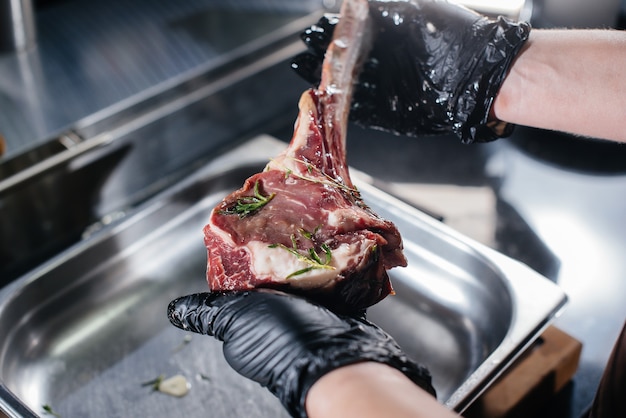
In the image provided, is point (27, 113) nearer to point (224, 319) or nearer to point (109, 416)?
point (109, 416)

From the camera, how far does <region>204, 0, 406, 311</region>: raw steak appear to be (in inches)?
49.7

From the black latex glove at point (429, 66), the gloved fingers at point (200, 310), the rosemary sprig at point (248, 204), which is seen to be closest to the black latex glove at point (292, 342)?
the gloved fingers at point (200, 310)

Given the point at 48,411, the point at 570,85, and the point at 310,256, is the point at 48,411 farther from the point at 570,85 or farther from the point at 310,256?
the point at 570,85

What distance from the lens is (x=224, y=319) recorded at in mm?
1225

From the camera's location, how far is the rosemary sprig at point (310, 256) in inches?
48.8

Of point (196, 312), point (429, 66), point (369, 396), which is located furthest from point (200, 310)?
point (429, 66)

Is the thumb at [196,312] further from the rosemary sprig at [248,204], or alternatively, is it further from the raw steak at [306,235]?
the rosemary sprig at [248,204]

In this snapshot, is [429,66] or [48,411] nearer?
[48,411]

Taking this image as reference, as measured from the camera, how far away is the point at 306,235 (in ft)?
4.30

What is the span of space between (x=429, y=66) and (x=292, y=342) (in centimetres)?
92

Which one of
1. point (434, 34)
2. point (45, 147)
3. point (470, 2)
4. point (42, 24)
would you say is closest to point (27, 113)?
point (45, 147)

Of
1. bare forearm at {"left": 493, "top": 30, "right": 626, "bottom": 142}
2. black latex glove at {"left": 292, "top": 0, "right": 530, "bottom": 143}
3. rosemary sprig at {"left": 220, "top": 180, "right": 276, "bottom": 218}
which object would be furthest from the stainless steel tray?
rosemary sprig at {"left": 220, "top": 180, "right": 276, "bottom": 218}

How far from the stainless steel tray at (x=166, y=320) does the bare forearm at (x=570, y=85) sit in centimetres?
41

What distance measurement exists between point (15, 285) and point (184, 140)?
94 cm
